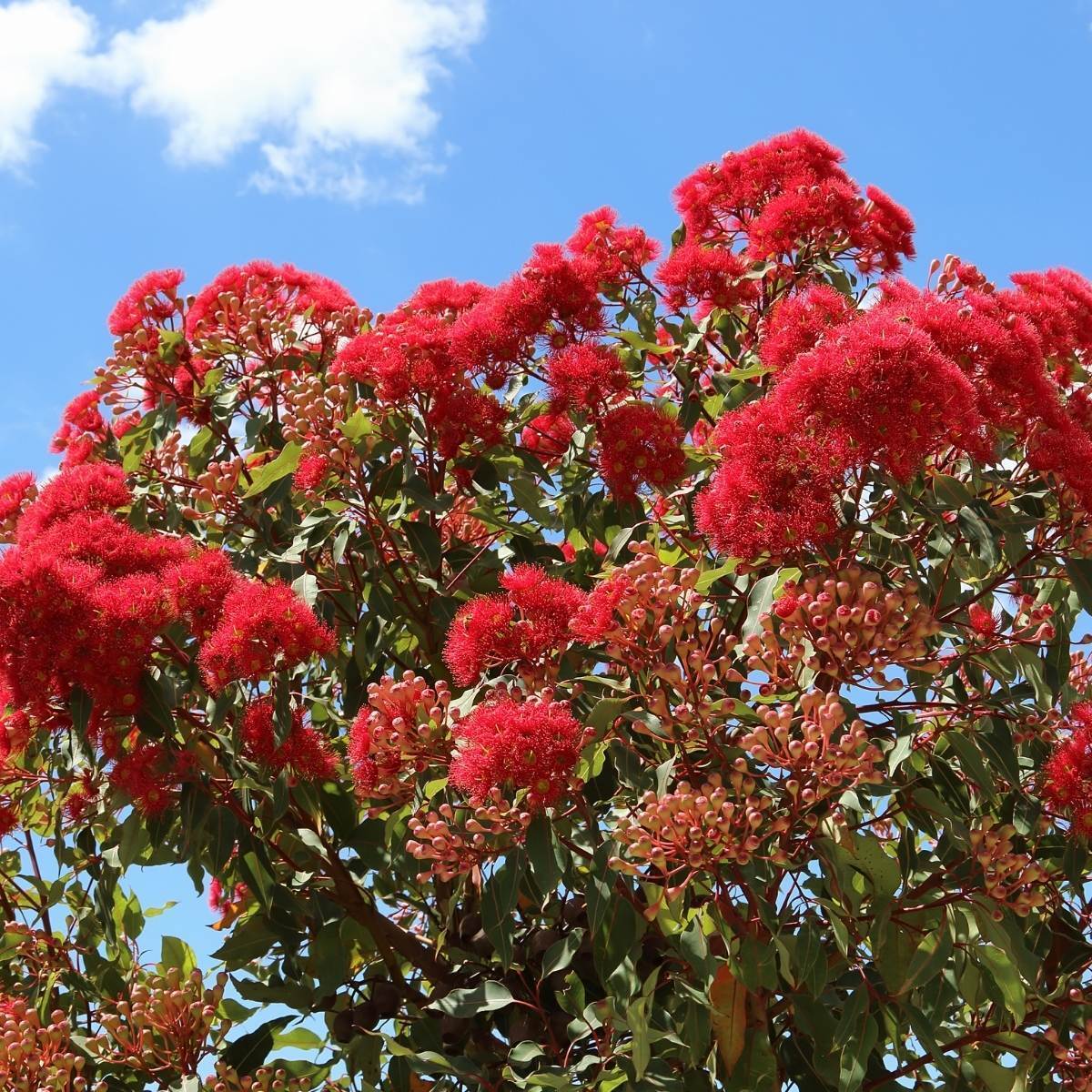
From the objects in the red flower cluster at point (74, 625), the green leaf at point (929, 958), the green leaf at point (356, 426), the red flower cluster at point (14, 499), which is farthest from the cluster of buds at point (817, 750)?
the red flower cluster at point (14, 499)

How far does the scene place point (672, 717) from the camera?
2916mm

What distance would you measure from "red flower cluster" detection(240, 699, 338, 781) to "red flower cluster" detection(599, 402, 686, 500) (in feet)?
3.37

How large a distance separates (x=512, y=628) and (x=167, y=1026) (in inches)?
57.5

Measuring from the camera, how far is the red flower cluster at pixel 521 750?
2818 millimetres

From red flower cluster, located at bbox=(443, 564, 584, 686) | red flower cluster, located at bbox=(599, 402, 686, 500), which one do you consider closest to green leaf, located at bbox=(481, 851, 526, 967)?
red flower cluster, located at bbox=(443, 564, 584, 686)

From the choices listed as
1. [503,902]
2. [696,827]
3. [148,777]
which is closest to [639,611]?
[696,827]

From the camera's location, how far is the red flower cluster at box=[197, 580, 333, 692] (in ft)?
10.7

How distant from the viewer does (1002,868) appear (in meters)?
3.02

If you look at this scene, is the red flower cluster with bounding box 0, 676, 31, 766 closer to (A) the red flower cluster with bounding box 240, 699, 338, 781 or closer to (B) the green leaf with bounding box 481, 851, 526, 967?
(A) the red flower cluster with bounding box 240, 699, 338, 781

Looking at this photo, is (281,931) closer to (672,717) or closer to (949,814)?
(672,717)

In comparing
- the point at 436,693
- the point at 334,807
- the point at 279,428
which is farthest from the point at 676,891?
the point at 279,428

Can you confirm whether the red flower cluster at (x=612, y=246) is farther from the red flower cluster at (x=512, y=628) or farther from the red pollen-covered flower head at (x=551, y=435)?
the red flower cluster at (x=512, y=628)

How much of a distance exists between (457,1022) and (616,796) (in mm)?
750

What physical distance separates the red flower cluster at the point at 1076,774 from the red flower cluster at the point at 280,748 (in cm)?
177
